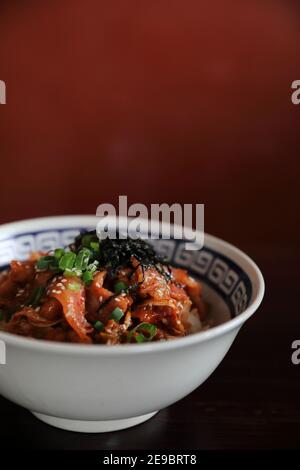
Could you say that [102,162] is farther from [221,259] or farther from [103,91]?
[221,259]

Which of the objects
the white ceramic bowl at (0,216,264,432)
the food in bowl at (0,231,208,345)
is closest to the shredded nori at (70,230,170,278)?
the food in bowl at (0,231,208,345)

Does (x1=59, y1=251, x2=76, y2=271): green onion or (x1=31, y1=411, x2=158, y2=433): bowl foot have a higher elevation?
(x1=59, y1=251, x2=76, y2=271): green onion

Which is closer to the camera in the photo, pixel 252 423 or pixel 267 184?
pixel 252 423

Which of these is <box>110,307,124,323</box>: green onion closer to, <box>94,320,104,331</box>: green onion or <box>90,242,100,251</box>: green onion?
<box>94,320,104,331</box>: green onion

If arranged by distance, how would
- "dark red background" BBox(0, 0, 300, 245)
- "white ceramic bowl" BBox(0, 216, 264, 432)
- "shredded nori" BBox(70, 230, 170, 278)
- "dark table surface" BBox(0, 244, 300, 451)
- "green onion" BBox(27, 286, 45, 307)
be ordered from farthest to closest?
"dark red background" BBox(0, 0, 300, 245) → "shredded nori" BBox(70, 230, 170, 278) → "green onion" BBox(27, 286, 45, 307) → "dark table surface" BBox(0, 244, 300, 451) → "white ceramic bowl" BBox(0, 216, 264, 432)

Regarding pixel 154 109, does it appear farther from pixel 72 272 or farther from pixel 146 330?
pixel 146 330

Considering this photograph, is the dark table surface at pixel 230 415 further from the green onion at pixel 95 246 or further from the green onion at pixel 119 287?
the green onion at pixel 95 246

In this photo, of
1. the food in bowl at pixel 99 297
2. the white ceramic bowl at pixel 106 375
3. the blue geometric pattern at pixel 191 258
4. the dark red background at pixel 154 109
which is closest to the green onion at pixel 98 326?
the food in bowl at pixel 99 297

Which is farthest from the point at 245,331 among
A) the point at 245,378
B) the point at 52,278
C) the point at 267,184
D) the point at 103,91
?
the point at 103,91
